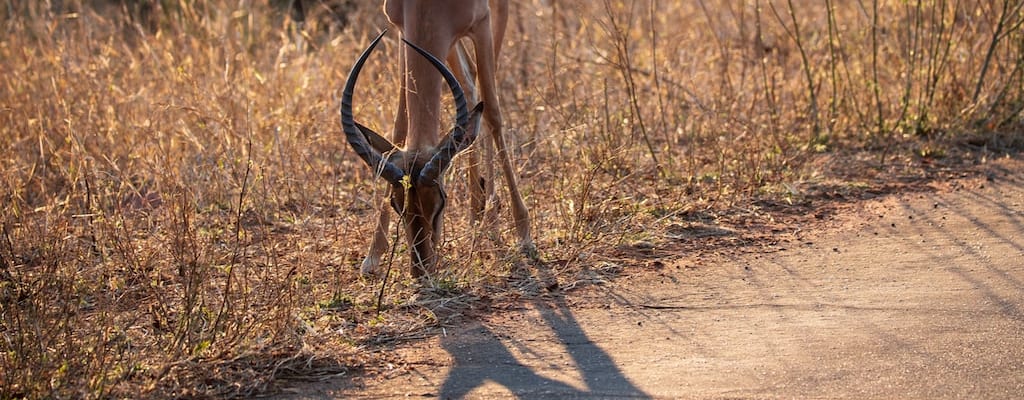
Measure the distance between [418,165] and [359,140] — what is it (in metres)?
0.32

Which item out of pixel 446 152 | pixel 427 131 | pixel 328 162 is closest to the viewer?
pixel 446 152

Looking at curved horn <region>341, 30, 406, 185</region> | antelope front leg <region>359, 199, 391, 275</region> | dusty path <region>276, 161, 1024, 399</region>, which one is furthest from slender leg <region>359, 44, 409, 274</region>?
dusty path <region>276, 161, 1024, 399</region>

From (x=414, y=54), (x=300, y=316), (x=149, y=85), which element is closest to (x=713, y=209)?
(x=414, y=54)

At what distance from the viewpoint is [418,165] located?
5473mm

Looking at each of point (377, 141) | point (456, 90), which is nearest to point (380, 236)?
point (377, 141)

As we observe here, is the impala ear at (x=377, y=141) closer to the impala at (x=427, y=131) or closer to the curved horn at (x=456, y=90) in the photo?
the impala at (x=427, y=131)

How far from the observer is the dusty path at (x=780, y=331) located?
438 centimetres

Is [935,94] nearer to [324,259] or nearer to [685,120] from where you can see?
[685,120]

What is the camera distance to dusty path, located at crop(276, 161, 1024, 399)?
4.38 meters

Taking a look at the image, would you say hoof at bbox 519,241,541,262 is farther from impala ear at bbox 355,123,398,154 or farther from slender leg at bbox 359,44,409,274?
impala ear at bbox 355,123,398,154

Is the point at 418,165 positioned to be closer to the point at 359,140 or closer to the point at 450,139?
the point at 450,139

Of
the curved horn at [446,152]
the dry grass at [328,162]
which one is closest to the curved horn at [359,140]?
the curved horn at [446,152]

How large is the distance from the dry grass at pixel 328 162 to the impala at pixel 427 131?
19 cm

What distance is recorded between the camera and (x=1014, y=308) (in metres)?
5.07
